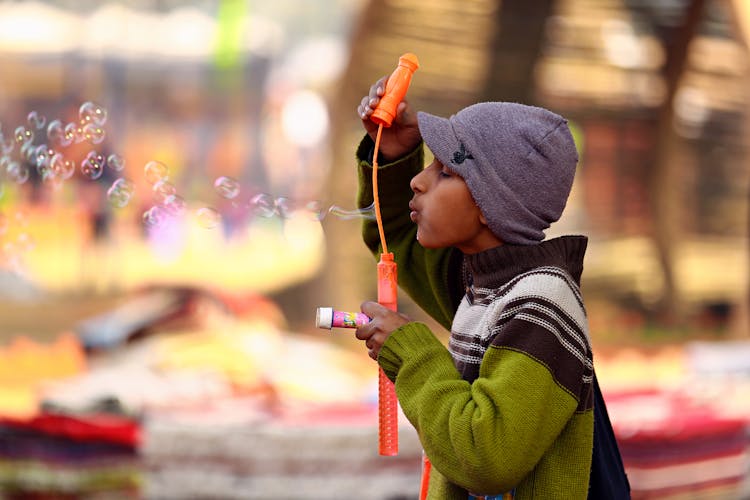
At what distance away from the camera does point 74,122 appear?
7.32 ft

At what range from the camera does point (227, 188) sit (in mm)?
2000

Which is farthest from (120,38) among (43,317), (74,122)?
(74,122)

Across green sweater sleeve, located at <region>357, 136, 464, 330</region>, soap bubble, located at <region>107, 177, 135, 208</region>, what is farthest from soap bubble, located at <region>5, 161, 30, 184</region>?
green sweater sleeve, located at <region>357, 136, 464, 330</region>

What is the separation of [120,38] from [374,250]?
6777 mm

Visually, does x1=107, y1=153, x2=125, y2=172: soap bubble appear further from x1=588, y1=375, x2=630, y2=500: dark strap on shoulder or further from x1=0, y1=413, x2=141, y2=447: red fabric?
x1=0, y1=413, x2=141, y2=447: red fabric

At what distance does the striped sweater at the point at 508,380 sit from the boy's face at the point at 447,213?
33 mm

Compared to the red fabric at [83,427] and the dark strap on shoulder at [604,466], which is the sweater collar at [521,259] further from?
the red fabric at [83,427]

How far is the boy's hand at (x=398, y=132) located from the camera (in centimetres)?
163

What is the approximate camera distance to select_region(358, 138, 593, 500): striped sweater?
1.34 m

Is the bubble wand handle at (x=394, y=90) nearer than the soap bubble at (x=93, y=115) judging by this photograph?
Yes

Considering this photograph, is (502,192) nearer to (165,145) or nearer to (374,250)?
(374,250)

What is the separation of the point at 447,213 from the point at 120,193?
82 centimetres

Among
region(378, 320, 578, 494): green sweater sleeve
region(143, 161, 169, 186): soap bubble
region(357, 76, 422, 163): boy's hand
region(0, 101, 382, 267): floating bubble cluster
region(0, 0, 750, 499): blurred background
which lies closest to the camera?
region(378, 320, 578, 494): green sweater sleeve

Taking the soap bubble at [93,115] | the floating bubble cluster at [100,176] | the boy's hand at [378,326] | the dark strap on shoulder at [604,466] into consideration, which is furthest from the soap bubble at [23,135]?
the dark strap on shoulder at [604,466]
